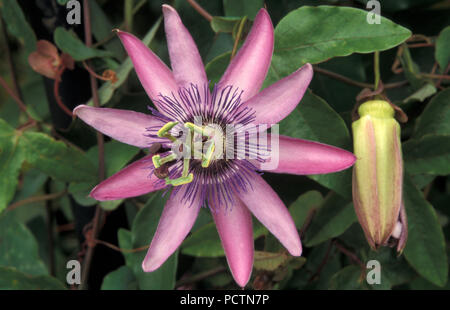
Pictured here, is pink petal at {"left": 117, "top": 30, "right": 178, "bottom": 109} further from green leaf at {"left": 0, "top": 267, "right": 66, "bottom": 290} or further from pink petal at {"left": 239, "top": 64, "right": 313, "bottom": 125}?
green leaf at {"left": 0, "top": 267, "right": 66, "bottom": 290}

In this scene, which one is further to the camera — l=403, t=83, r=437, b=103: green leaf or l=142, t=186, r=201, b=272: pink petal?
l=403, t=83, r=437, b=103: green leaf

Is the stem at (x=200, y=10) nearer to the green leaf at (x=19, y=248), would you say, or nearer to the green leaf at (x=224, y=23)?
the green leaf at (x=224, y=23)

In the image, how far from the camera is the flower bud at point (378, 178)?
912 mm

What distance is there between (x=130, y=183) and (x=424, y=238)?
67 cm

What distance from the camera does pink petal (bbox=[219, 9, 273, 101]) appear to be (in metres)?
Result: 0.89

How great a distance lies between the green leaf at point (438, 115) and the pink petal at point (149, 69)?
1.87 feet

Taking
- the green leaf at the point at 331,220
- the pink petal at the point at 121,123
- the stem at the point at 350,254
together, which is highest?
the pink petal at the point at 121,123

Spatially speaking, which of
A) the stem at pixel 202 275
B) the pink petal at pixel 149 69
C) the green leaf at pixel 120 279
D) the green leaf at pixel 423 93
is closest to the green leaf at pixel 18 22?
the pink petal at pixel 149 69

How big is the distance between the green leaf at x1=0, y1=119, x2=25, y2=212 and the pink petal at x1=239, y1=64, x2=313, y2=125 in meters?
0.59

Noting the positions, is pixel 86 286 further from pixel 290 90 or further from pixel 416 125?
pixel 416 125

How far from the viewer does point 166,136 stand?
2.92 feet

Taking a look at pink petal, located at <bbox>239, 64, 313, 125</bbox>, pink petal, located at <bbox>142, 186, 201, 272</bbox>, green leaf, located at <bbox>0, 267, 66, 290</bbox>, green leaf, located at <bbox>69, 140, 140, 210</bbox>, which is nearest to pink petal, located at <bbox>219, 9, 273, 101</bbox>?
pink petal, located at <bbox>239, 64, 313, 125</bbox>

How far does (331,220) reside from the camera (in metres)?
1.17
